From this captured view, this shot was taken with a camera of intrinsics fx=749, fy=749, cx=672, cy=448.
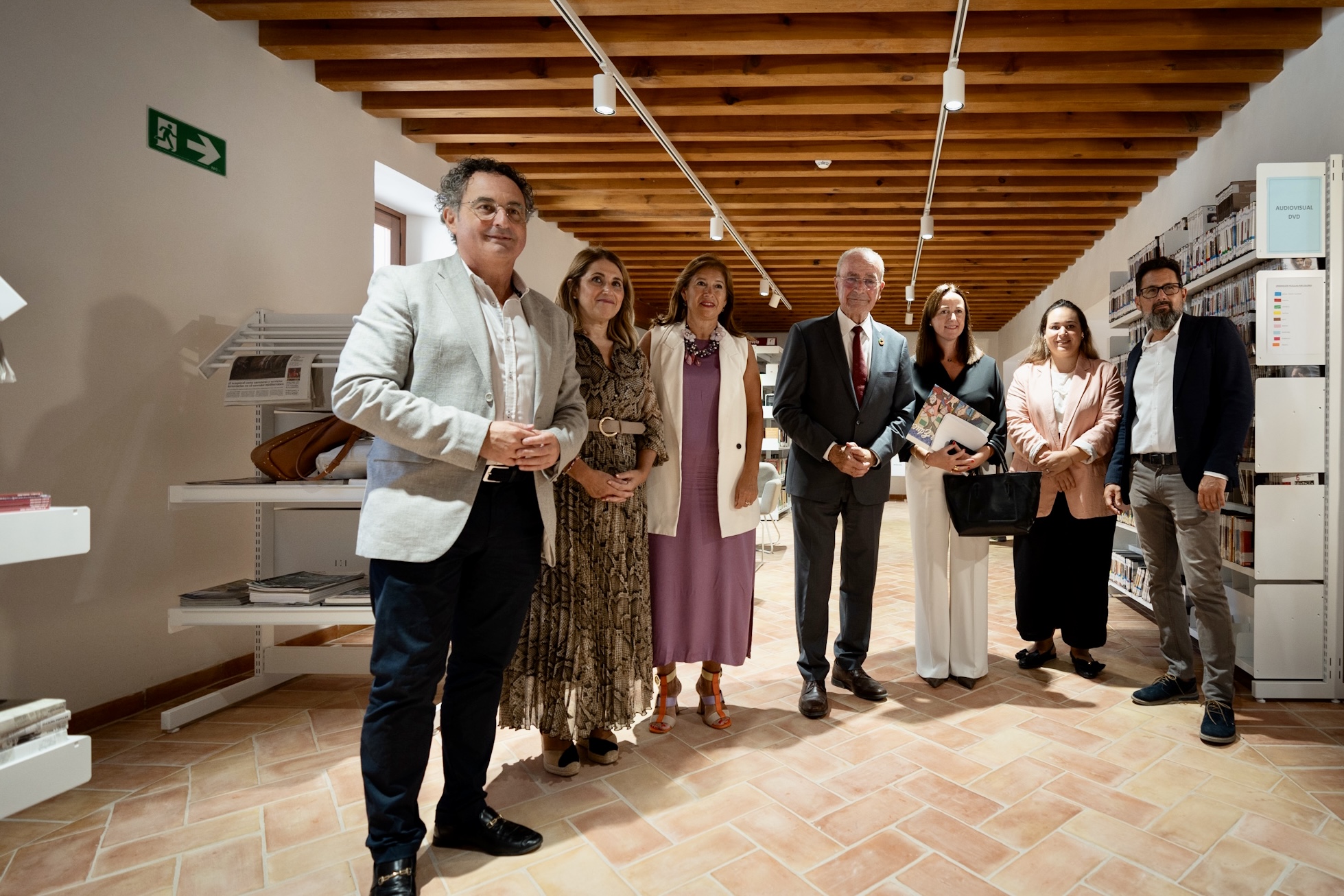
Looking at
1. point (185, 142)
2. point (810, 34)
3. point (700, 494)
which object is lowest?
point (700, 494)

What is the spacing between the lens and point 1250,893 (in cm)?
188

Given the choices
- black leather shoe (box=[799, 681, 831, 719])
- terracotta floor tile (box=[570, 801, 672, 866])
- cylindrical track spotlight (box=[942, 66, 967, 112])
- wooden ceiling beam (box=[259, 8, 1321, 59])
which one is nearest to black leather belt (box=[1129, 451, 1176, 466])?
black leather shoe (box=[799, 681, 831, 719])

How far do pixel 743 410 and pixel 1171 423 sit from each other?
5.86ft

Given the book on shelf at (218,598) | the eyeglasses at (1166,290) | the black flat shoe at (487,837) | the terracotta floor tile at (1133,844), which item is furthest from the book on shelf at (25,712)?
the eyeglasses at (1166,290)

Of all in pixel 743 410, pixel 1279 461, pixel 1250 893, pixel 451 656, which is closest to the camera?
pixel 1250 893

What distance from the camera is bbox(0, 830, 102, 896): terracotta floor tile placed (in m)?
1.93

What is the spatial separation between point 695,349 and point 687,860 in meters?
1.75

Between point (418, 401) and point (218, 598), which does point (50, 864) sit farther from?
point (418, 401)

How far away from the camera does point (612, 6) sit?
3.74 m

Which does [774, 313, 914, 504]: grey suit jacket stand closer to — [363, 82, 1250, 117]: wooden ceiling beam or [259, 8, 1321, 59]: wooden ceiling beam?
[259, 8, 1321, 59]: wooden ceiling beam

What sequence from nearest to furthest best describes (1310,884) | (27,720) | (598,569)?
(27,720) < (1310,884) < (598,569)

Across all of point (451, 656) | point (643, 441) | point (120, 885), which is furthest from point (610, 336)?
point (120, 885)

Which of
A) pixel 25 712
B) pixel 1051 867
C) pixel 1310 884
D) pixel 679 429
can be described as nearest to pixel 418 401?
pixel 25 712

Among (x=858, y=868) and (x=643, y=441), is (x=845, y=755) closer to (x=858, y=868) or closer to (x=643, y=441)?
(x=858, y=868)
